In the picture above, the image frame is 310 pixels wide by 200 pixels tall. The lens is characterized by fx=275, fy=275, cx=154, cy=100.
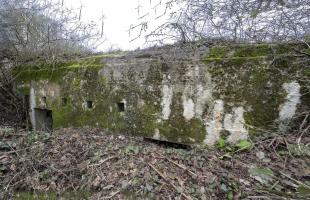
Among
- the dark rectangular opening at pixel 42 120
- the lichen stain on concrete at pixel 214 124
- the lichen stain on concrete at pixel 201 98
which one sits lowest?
the dark rectangular opening at pixel 42 120

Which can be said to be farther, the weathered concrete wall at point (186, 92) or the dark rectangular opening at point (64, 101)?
the dark rectangular opening at point (64, 101)

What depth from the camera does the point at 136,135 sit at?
204 inches

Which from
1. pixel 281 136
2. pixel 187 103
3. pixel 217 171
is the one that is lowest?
pixel 217 171

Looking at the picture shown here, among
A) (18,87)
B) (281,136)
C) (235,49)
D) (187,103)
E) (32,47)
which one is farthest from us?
(32,47)

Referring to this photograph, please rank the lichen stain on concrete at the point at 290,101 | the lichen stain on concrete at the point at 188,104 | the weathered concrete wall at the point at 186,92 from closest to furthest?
the lichen stain on concrete at the point at 290,101, the weathered concrete wall at the point at 186,92, the lichen stain on concrete at the point at 188,104

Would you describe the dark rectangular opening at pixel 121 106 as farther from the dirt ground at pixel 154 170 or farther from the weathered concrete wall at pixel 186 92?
the dirt ground at pixel 154 170

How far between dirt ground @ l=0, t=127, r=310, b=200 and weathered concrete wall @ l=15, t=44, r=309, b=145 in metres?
0.37

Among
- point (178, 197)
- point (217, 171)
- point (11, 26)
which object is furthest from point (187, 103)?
point (11, 26)

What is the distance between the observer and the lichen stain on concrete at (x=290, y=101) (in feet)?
12.5

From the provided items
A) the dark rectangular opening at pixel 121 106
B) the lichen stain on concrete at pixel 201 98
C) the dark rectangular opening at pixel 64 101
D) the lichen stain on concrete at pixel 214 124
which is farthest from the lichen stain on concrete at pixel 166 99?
the dark rectangular opening at pixel 64 101

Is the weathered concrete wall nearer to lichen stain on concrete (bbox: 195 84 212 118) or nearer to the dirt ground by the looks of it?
lichen stain on concrete (bbox: 195 84 212 118)

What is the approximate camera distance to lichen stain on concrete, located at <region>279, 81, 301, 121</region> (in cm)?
379

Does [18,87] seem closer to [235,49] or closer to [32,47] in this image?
[32,47]

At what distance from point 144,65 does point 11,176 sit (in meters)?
2.79
